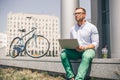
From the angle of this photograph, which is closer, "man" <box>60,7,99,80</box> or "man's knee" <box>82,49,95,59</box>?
"man's knee" <box>82,49,95,59</box>

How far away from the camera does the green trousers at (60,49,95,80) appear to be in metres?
5.55

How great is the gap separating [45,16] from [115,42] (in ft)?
425

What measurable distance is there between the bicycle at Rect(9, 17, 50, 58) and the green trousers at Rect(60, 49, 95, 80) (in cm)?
394

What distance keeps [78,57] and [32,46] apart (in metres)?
5.59

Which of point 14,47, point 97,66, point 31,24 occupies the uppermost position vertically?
point 31,24

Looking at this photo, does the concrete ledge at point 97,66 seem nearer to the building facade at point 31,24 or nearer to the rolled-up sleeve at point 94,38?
the rolled-up sleeve at point 94,38

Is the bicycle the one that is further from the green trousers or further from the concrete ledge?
the green trousers

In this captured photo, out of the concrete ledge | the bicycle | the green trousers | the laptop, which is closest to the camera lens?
the green trousers

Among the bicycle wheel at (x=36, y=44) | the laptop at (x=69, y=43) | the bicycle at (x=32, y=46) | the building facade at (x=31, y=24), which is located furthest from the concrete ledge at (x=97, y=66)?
the building facade at (x=31, y=24)

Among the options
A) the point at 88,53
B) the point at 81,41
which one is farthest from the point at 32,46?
the point at 88,53

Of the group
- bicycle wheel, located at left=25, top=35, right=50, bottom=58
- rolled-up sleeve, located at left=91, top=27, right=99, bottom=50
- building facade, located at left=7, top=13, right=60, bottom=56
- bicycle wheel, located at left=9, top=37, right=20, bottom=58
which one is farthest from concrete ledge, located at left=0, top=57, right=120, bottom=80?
building facade, located at left=7, top=13, right=60, bottom=56

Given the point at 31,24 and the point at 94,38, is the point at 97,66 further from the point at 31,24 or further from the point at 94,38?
the point at 31,24

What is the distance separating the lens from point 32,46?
11.6 metres

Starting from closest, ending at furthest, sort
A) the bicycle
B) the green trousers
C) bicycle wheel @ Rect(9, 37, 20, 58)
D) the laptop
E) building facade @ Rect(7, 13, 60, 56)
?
the green trousers, the laptop, the bicycle, bicycle wheel @ Rect(9, 37, 20, 58), building facade @ Rect(7, 13, 60, 56)
